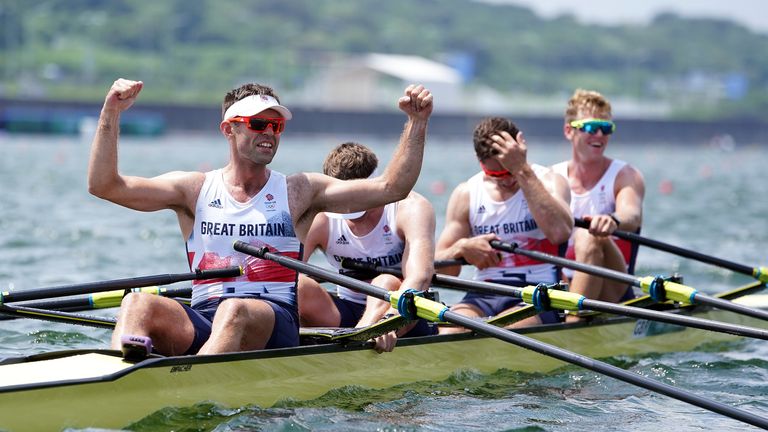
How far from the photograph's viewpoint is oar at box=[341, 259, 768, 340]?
6863 mm

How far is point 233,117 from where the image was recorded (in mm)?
6547

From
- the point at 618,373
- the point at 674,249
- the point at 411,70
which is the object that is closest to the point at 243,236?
the point at 618,373

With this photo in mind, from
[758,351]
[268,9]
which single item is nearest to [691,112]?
[268,9]

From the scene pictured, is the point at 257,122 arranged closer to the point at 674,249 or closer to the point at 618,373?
the point at 618,373

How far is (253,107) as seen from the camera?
6523mm

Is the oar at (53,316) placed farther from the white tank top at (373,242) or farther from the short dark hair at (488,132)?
the short dark hair at (488,132)

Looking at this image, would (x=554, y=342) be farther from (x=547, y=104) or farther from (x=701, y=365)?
(x=547, y=104)

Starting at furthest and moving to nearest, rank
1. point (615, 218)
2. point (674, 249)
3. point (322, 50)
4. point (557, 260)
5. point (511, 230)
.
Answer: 1. point (322, 50)
2. point (674, 249)
3. point (615, 218)
4. point (511, 230)
5. point (557, 260)

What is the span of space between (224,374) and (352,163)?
1.86m

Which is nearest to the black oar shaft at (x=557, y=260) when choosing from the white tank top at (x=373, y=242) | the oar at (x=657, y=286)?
the oar at (x=657, y=286)

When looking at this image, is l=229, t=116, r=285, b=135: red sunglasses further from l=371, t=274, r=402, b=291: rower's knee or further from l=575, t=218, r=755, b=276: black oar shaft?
l=575, t=218, r=755, b=276: black oar shaft

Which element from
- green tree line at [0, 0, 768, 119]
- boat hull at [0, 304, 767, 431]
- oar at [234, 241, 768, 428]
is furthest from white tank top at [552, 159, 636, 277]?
green tree line at [0, 0, 768, 119]

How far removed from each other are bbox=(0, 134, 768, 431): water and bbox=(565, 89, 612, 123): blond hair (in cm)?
201

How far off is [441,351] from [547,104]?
4562 inches
